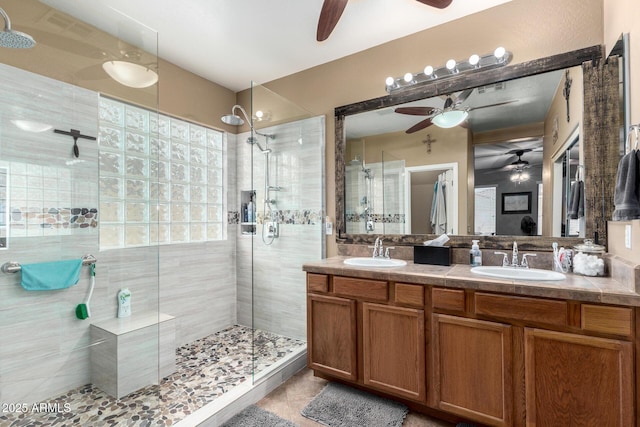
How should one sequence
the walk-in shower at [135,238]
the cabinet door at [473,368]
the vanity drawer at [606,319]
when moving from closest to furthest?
the vanity drawer at [606,319] → the cabinet door at [473,368] → the walk-in shower at [135,238]

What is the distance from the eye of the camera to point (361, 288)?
6.75 ft

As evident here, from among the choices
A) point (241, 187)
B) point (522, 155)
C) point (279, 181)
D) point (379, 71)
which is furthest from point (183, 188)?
point (522, 155)

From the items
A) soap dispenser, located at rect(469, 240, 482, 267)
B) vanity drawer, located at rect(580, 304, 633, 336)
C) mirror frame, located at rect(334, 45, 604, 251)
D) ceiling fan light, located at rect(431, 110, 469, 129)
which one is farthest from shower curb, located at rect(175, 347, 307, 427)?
ceiling fan light, located at rect(431, 110, 469, 129)

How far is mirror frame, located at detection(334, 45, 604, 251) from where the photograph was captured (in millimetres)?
1935

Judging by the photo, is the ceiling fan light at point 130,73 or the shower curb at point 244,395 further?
the ceiling fan light at point 130,73

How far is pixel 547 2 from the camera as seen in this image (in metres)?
2.02

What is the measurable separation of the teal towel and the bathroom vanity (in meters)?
1.75

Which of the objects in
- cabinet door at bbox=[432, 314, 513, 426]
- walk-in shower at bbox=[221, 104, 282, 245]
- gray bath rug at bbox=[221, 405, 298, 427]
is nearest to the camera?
cabinet door at bbox=[432, 314, 513, 426]

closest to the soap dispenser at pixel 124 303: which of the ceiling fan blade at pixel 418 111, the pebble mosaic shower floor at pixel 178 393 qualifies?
the pebble mosaic shower floor at pixel 178 393

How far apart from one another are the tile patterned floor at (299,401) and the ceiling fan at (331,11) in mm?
2578

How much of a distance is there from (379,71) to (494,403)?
2.58 metres

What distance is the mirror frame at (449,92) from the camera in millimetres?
1935

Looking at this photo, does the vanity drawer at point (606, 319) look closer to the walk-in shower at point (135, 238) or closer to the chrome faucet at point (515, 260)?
the chrome faucet at point (515, 260)

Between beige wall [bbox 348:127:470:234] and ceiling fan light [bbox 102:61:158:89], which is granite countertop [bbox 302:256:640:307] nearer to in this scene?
beige wall [bbox 348:127:470:234]
